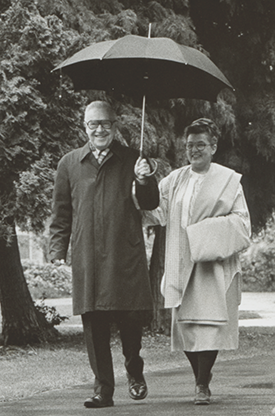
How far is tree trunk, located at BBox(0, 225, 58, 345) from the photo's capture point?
11.9 meters

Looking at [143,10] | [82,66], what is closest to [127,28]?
[143,10]

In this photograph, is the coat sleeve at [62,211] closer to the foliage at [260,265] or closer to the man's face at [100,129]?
the man's face at [100,129]

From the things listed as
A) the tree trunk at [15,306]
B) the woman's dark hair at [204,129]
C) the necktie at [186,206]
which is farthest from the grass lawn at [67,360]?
the woman's dark hair at [204,129]

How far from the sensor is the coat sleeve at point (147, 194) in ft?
19.4

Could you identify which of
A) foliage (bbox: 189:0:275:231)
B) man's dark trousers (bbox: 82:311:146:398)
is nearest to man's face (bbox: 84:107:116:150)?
man's dark trousers (bbox: 82:311:146:398)

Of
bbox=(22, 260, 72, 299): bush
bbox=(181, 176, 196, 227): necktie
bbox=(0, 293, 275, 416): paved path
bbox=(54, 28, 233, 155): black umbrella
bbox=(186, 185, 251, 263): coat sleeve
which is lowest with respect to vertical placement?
bbox=(22, 260, 72, 299): bush

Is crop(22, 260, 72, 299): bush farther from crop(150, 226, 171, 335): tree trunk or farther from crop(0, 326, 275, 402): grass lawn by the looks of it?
crop(150, 226, 171, 335): tree trunk

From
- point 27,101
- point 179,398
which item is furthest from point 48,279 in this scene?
point 179,398

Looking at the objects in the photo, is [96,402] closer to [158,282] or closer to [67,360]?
[67,360]

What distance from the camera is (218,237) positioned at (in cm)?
621

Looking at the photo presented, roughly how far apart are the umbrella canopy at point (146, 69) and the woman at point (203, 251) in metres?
0.36

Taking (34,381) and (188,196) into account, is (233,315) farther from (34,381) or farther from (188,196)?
(34,381)

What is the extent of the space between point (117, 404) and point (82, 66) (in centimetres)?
227

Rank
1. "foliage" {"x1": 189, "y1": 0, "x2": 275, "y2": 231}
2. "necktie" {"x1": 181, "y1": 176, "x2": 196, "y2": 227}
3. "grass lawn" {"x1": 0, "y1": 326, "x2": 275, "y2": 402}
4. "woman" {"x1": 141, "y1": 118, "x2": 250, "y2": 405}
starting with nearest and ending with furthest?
1. "woman" {"x1": 141, "y1": 118, "x2": 250, "y2": 405}
2. "necktie" {"x1": 181, "y1": 176, "x2": 196, "y2": 227}
3. "grass lawn" {"x1": 0, "y1": 326, "x2": 275, "y2": 402}
4. "foliage" {"x1": 189, "y1": 0, "x2": 275, "y2": 231}
